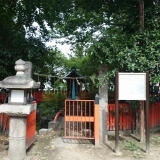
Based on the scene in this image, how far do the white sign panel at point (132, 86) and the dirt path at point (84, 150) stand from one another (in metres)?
1.49

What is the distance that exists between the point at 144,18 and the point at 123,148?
14.2 feet

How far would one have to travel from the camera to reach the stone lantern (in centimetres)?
573

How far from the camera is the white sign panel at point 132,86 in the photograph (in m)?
6.53

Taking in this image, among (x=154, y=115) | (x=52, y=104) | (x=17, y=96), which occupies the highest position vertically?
(x=17, y=96)

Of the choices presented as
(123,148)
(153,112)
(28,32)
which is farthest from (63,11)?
(123,148)

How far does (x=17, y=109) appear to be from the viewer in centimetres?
572

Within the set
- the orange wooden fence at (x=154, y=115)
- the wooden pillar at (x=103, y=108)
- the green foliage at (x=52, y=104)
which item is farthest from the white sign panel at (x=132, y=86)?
the green foliage at (x=52, y=104)

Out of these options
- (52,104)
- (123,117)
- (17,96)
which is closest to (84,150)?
(17,96)

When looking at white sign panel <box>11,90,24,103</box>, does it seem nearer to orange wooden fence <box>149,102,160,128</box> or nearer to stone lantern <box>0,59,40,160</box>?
stone lantern <box>0,59,40,160</box>

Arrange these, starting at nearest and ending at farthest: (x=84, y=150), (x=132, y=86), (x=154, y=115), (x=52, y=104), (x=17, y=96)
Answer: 1. (x=17, y=96)
2. (x=132, y=86)
3. (x=84, y=150)
4. (x=154, y=115)
5. (x=52, y=104)

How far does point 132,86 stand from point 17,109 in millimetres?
3105

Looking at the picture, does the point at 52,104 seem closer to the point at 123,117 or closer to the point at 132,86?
the point at 123,117

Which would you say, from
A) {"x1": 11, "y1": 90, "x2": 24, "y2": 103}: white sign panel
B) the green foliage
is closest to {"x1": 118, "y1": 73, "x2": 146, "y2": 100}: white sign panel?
{"x1": 11, "y1": 90, "x2": 24, "y2": 103}: white sign panel

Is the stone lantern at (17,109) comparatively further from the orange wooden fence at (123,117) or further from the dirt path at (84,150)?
the orange wooden fence at (123,117)
